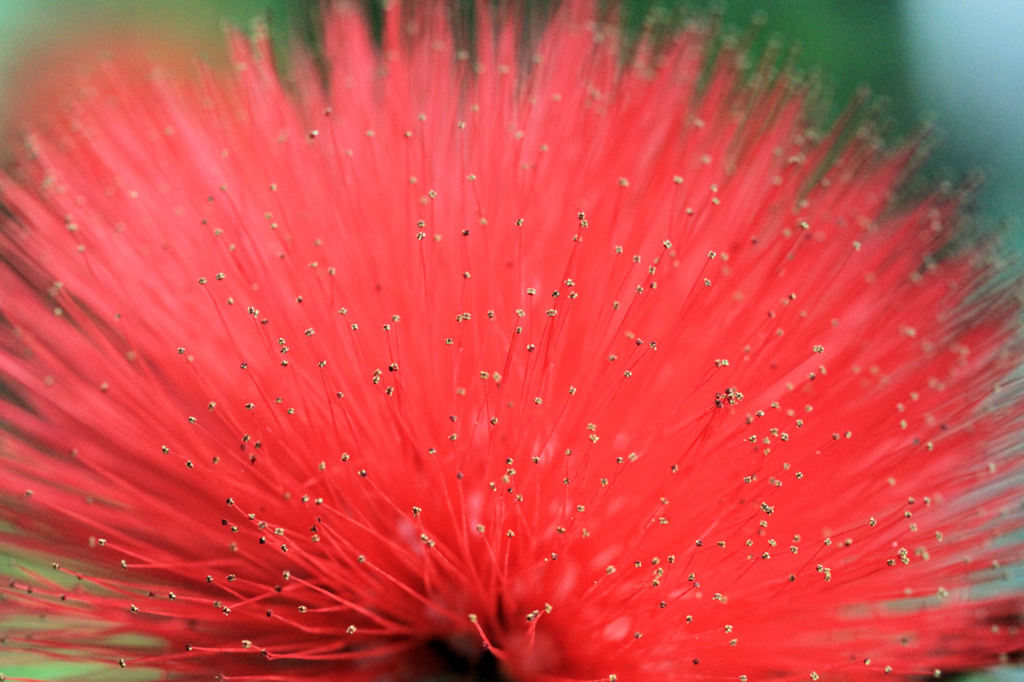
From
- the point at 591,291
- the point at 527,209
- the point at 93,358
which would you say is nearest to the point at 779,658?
the point at 591,291

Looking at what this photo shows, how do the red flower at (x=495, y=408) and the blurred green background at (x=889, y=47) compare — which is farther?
the blurred green background at (x=889, y=47)

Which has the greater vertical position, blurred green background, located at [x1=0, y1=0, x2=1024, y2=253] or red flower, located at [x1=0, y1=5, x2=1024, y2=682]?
blurred green background, located at [x1=0, y1=0, x2=1024, y2=253]

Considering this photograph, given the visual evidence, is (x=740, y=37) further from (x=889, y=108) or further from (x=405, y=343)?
(x=405, y=343)

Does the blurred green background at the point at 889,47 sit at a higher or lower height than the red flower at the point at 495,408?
higher

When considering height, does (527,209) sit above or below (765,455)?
above

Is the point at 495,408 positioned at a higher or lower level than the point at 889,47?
lower

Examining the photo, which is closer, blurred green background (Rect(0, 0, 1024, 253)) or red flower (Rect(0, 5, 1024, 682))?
red flower (Rect(0, 5, 1024, 682))

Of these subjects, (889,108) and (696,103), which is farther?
(889,108)

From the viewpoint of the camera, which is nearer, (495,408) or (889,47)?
(495,408)
